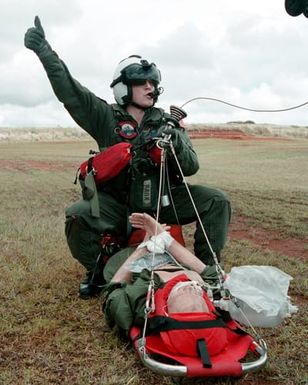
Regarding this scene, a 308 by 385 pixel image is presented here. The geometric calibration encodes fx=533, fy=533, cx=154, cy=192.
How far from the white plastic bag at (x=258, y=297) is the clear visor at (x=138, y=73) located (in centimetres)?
239

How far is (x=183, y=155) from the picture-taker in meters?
A: 4.95

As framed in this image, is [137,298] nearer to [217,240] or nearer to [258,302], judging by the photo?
[258,302]

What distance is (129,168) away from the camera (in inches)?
198

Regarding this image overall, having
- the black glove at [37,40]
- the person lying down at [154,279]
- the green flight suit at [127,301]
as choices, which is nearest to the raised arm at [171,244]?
the person lying down at [154,279]

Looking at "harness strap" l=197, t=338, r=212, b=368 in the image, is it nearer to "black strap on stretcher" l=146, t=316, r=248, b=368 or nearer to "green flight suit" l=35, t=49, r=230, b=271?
"black strap on stretcher" l=146, t=316, r=248, b=368

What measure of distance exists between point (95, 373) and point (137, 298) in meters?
0.62

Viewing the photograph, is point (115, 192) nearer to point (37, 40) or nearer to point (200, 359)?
point (37, 40)

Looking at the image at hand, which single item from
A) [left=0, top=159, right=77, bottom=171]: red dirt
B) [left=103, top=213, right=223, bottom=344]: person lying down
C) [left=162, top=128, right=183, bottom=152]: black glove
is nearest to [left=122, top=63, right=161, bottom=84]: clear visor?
[left=162, top=128, right=183, bottom=152]: black glove

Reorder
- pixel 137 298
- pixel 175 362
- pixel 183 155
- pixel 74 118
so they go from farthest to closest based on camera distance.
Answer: pixel 74 118, pixel 183 155, pixel 137 298, pixel 175 362

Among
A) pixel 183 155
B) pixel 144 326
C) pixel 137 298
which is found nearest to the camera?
pixel 144 326

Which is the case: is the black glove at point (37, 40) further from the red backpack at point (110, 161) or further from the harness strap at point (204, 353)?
the harness strap at point (204, 353)

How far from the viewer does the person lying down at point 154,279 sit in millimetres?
3403

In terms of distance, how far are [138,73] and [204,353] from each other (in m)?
3.11

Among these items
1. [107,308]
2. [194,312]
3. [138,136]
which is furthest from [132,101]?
[194,312]
